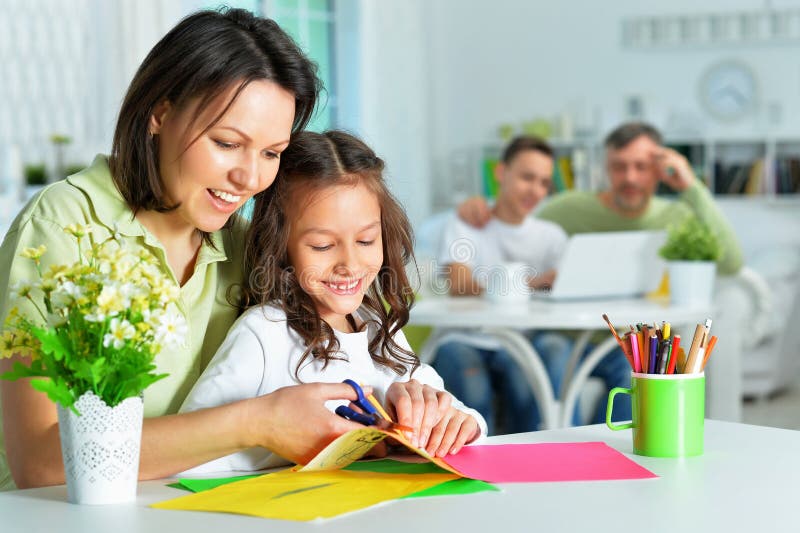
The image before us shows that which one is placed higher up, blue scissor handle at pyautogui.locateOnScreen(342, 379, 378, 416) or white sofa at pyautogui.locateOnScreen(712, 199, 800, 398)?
blue scissor handle at pyautogui.locateOnScreen(342, 379, 378, 416)

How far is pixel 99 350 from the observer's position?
3.24 ft

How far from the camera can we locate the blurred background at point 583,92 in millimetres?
5828

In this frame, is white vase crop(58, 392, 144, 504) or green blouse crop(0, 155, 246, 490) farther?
green blouse crop(0, 155, 246, 490)

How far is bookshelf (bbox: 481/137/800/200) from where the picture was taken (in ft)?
20.3

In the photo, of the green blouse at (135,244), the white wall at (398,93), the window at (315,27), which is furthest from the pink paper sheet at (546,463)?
the white wall at (398,93)

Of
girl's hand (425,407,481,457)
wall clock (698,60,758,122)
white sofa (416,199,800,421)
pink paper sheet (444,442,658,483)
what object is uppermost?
wall clock (698,60,758,122)

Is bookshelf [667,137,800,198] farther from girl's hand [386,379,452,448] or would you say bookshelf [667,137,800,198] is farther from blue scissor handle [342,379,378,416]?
blue scissor handle [342,379,378,416]

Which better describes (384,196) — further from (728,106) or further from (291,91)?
(728,106)

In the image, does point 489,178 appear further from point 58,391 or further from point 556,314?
point 58,391

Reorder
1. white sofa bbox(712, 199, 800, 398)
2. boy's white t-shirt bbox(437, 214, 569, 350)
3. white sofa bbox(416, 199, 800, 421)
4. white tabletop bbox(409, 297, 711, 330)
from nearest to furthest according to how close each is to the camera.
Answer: white tabletop bbox(409, 297, 711, 330) < white sofa bbox(416, 199, 800, 421) < boy's white t-shirt bbox(437, 214, 569, 350) < white sofa bbox(712, 199, 800, 398)

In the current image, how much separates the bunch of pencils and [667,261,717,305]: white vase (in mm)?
1715

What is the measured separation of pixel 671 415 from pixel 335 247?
58 centimetres

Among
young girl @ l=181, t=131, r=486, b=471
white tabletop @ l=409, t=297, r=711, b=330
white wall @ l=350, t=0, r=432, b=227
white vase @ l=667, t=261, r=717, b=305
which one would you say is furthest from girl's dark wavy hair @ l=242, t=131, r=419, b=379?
white wall @ l=350, t=0, r=432, b=227

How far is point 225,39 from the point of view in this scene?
136cm
